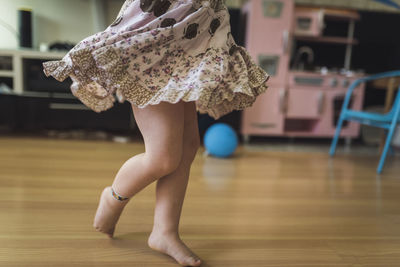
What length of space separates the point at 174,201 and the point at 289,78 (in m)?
2.35

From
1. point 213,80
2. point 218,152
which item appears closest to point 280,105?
point 218,152

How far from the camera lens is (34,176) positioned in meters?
1.56

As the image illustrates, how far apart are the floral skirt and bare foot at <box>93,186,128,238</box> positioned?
315mm

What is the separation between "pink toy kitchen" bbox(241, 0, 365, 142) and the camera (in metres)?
2.83

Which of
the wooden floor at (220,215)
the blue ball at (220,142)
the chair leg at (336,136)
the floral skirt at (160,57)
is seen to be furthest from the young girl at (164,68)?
the chair leg at (336,136)

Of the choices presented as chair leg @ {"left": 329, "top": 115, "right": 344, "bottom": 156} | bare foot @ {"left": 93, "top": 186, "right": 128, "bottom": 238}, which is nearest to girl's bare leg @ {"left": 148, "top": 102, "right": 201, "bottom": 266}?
bare foot @ {"left": 93, "top": 186, "right": 128, "bottom": 238}

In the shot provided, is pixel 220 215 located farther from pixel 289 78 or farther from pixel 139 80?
pixel 289 78

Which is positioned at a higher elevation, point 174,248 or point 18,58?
point 18,58

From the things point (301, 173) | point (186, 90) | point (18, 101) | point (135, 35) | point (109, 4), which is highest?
point (109, 4)

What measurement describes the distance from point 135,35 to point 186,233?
2.11ft

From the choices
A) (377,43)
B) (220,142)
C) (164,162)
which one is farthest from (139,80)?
(377,43)

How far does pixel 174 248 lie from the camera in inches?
33.8

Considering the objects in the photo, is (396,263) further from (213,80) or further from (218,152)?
(218,152)

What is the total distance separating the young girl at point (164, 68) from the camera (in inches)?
28.7
